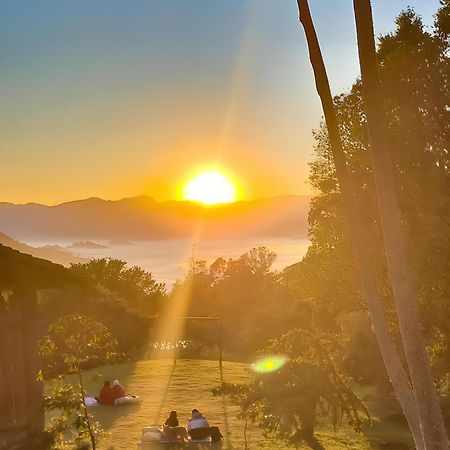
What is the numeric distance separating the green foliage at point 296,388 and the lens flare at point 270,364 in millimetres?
127

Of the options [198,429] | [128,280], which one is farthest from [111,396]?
[128,280]

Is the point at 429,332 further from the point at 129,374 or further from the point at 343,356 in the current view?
the point at 129,374

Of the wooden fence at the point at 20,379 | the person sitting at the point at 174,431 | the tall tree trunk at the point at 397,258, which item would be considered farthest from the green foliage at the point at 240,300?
the tall tree trunk at the point at 397,258

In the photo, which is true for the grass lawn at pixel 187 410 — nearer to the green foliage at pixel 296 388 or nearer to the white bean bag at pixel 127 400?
the white bean bag at pixel 127 400

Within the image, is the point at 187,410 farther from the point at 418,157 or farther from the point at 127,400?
the point at 418,157

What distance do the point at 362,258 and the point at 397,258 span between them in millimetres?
1040

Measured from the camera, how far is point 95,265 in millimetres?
55844

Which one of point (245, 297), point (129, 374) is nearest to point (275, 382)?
point (129, 374)

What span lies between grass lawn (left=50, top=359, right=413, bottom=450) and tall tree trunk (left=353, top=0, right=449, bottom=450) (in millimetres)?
8746

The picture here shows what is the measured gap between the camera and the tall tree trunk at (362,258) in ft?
29.7

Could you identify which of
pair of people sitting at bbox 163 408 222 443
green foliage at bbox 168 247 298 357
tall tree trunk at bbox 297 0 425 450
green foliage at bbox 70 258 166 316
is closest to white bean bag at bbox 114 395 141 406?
pair of people sitting at bbox 163 408 222 443

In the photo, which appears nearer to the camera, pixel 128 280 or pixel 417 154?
pixel 417 154

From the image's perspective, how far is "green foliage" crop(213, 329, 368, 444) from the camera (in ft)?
58.0

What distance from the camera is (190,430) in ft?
65.6
